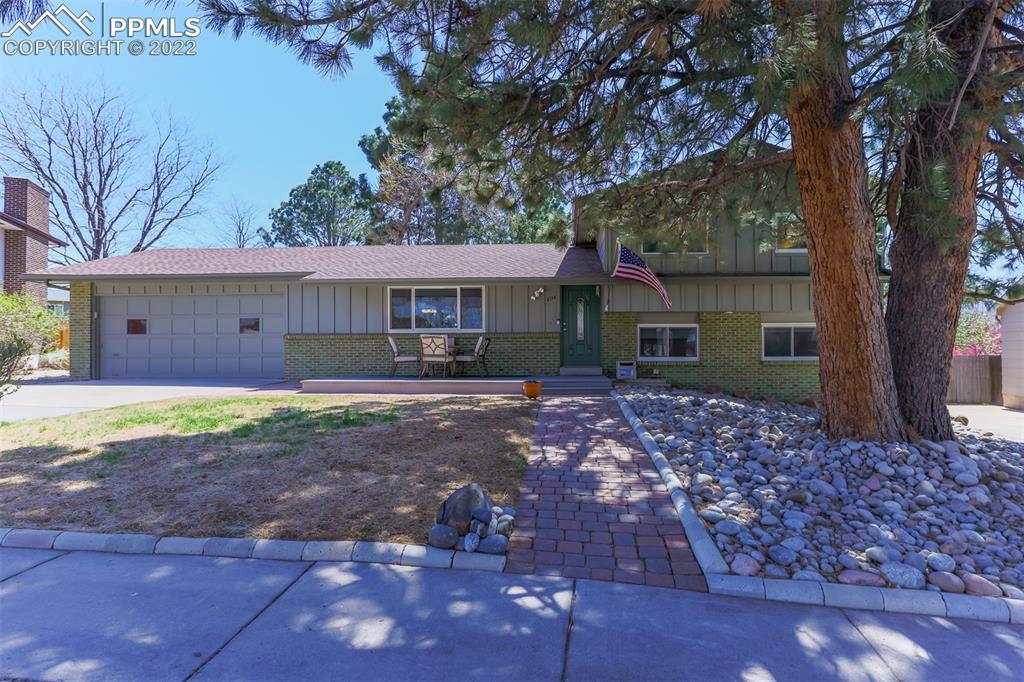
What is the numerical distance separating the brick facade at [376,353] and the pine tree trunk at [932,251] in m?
8.06

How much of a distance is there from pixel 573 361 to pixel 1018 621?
412 inches

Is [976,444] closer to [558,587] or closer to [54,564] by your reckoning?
[558,587]

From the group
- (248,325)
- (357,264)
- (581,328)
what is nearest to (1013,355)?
(581,328)

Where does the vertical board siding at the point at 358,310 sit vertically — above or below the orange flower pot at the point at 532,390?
above

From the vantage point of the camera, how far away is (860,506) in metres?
4.17

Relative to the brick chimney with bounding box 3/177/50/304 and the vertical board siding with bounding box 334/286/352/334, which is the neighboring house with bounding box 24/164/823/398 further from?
the brick chimney with bounding box 3/177/50/304

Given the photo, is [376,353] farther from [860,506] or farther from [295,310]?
[860,506]

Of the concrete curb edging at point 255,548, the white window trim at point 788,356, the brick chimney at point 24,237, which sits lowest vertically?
the concrete curb edging at point 255,548

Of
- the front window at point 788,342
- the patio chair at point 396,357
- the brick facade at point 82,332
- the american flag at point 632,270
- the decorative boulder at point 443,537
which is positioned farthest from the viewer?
the brick facade at point 82,332

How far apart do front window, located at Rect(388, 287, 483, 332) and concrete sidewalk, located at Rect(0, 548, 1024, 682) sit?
1042 centimetres

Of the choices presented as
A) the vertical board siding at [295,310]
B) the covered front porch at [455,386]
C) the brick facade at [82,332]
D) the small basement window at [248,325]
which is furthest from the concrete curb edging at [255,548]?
the brick facade at [82,332]

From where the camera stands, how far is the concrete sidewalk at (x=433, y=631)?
2.36 meters

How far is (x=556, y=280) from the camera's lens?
41.3ft

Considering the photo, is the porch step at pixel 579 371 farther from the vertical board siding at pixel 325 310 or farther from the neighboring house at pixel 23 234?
the neighboring house at pixel 23 234
